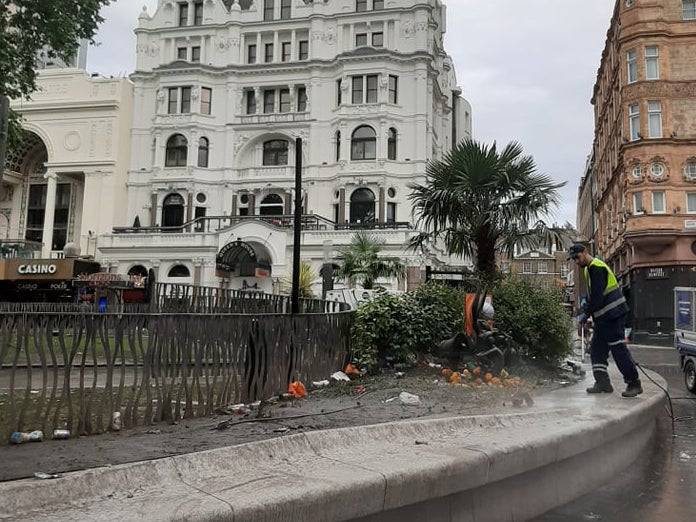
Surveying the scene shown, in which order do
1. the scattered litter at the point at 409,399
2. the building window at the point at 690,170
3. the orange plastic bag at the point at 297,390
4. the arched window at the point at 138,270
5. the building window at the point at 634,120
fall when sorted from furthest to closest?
the arched window at the point at 138,270, the building window at the point at 634,120, the building window at the point at 690,170, the orange plastic bag at the point at 297,390, the scattered litter at the point at 409,399

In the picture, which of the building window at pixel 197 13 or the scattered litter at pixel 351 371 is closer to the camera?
the scattered litter at pixel 351 371

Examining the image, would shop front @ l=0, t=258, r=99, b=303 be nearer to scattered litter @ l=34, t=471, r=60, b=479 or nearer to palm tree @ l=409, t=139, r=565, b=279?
palm tree @ l=409, t=139, r=565, b=279

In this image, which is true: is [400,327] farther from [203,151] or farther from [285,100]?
[285,100]

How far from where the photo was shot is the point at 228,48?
40.4 metres

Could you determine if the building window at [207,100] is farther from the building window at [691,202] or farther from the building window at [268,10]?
Result: the building window at [691,202]

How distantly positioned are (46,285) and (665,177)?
1418 inches

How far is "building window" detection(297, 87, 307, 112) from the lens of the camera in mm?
39688

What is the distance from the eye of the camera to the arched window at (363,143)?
37344 mm

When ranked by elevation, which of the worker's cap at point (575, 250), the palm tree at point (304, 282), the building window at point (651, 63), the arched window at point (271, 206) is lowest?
the worker's cap at point (575, 250)

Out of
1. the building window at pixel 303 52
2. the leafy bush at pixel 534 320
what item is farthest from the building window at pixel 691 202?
the leafy bush at pixel 534 320

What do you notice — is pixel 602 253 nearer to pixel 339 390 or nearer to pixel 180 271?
pixel 180 271

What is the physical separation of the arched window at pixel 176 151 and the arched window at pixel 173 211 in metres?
2.24

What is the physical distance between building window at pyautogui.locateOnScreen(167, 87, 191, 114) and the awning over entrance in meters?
11.0

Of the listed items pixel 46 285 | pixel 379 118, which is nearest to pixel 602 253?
pixel 379 118
